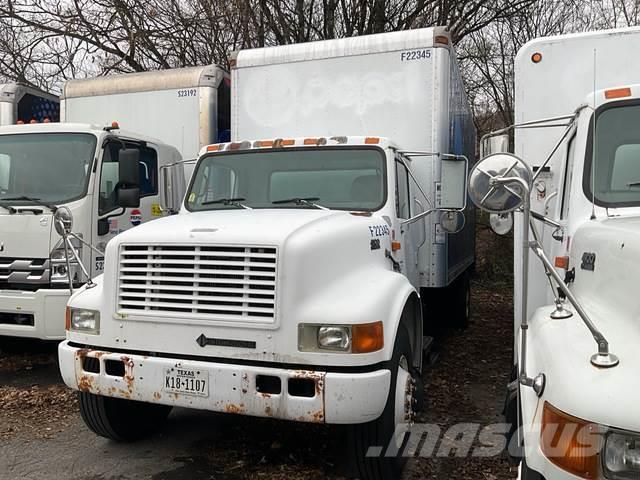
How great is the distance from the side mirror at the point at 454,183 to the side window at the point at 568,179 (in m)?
0.90

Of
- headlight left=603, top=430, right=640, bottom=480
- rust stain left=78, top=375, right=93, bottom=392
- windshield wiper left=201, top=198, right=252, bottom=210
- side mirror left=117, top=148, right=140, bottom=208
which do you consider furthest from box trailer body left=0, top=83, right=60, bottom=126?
headlight left=603, top=430, right=640, bottom=480

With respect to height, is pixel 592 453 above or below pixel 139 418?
above

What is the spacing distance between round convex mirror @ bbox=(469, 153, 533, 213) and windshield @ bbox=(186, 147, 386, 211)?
2060mm

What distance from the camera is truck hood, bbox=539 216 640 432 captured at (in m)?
1.85

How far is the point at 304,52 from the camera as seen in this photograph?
20.6 ft

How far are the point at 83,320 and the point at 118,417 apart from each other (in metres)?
0.85

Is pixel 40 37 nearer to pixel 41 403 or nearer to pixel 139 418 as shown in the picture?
pixel 41 403

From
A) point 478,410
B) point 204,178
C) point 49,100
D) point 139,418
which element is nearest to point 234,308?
point 139,418

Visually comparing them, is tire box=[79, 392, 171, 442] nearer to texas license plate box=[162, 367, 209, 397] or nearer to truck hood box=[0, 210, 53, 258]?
texas license plate box=[162, 367, 209, 397]

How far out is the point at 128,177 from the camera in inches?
236

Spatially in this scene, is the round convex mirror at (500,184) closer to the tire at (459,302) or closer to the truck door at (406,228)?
the truck door at (406,228)

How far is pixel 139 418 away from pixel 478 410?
2814mm

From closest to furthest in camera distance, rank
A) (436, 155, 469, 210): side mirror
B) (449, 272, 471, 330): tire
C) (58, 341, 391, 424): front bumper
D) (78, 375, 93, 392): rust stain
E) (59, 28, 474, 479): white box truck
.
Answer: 1. (58, 341, 391, 424): front bumper
2. (59, 28, 474, 479): white box truck
3. (78, 375, 93, 392): rust stain
4. (436, 155, 469, 210): side mirror
5. (449, 272, 471, 330): tire

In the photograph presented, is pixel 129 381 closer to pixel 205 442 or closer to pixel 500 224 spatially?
pixel 205 442
